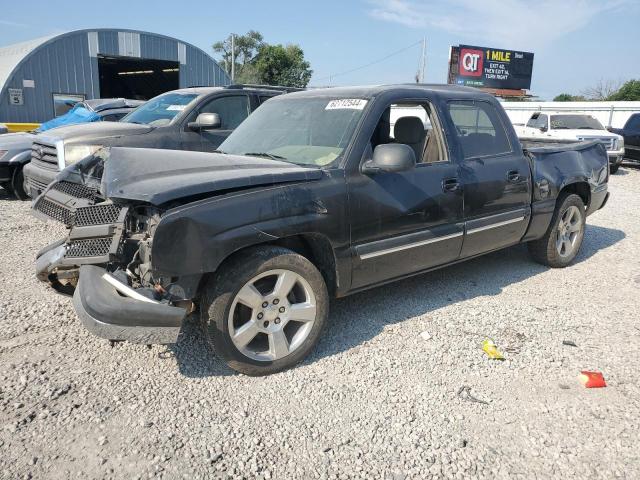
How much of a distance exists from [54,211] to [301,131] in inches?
78.6

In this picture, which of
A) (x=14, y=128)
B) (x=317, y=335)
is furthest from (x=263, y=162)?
(x=14, y=128)

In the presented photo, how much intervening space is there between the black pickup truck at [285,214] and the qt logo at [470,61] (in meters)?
42.0

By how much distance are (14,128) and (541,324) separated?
17175 millimetres

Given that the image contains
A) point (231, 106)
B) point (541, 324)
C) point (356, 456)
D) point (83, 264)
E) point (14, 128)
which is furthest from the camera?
point (14, 128)

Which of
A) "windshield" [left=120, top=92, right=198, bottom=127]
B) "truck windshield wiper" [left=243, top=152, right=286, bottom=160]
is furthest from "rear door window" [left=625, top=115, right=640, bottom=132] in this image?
"truck windshield wiper" [left=243, top=152, right=286, bottom=160]

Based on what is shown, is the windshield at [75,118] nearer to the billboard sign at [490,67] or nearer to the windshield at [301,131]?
the windshield at [301,131]

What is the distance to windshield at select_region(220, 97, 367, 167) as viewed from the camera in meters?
3.74

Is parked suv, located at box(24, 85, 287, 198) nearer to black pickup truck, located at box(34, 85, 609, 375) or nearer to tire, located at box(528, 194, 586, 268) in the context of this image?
black pickup truck, located at box(34, 85, 609, 375)

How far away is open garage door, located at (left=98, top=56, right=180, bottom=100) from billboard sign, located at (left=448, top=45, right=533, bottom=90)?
25.0 meters

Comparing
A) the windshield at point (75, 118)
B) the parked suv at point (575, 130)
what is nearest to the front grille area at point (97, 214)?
the windshield at point (75, 118)

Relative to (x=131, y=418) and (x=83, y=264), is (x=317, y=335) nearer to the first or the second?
(x=131, y=418)

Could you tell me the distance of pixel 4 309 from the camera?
409 centimetres

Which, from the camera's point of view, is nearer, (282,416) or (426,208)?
(282,416)

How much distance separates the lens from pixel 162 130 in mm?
6703
